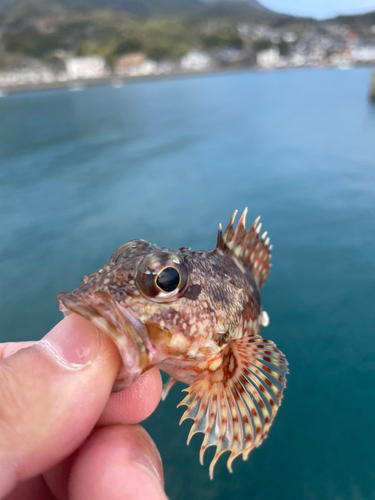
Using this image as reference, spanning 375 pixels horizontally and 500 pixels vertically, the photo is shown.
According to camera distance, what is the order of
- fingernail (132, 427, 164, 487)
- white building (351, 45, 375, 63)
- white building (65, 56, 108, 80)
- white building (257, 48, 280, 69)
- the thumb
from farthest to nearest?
white building (257, 48, 280, 69), white building (351, 45, 375, 63), white building (65, 56, 108, 80), fingernail (132, 427, 164, 487), the thumb

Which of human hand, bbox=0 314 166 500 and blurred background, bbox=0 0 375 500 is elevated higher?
human hand, bbox=0 314 166 500

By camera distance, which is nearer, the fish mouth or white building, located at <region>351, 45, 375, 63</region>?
the fish mouth

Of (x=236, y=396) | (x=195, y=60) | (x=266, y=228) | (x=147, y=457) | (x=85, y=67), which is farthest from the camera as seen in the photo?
(x=195, y=60)

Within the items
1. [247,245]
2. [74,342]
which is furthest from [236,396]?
[247,245]

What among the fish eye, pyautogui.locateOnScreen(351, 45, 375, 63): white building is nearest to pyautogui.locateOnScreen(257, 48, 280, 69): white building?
pyautogui.locateOnScreen(351, 45, 375, 63): white building

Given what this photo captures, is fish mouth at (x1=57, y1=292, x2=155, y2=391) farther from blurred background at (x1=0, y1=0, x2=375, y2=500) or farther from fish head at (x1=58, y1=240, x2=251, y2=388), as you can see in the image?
blurred background at (x1=0, y1=0, x2=375, y2=500)

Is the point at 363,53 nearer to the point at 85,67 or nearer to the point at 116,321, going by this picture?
the point at 85,67

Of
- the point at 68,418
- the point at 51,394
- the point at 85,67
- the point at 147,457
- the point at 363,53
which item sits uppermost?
the point at 363,53
